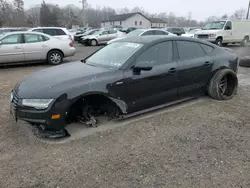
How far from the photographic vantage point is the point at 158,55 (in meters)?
4.07

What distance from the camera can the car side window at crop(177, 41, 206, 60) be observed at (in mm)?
4367

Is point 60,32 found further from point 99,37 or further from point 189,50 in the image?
point 189,50

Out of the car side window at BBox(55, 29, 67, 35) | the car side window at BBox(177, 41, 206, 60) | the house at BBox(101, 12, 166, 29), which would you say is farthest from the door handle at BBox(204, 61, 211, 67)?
the house at BBox(101, 12, 166, 29)

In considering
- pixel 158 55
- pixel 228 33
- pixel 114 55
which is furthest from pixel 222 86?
pixel 228 33

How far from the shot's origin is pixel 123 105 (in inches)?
146

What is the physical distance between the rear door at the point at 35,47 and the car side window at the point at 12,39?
26 centimetres

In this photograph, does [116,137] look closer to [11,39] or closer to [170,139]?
[170,139]

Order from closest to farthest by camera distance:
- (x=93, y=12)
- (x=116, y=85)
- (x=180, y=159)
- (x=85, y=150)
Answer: (x=180, y=159) < (x=85, y=150) < (x=116, y=85) < (x=93, y=12)

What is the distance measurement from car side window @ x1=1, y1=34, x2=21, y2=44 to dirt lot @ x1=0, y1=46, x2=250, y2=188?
222 inches

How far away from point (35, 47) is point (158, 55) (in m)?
6.79

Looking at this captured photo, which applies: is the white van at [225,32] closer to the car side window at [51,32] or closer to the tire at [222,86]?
the car side window at [51,32]

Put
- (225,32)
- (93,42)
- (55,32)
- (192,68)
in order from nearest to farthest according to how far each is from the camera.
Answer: (192,68)
(55,32)
(225,32)
(93,42)

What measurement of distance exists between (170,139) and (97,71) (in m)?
1.56

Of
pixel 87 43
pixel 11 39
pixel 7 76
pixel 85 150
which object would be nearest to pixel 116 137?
pixel 85 150
